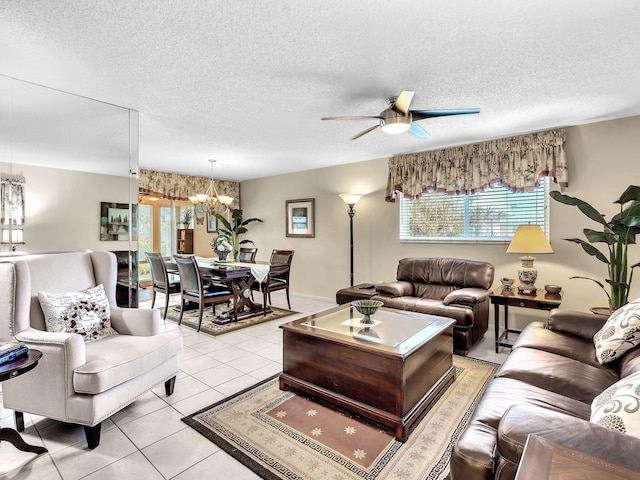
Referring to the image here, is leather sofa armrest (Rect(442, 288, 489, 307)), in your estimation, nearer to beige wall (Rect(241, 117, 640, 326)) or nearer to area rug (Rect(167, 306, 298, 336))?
beige wall (Rect(241, 117, 640, 326))

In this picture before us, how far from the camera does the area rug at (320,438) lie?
1729 mm

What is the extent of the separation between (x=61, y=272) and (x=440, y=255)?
168 inches

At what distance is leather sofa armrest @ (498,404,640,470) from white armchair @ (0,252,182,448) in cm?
202

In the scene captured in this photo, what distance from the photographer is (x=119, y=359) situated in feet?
6.66

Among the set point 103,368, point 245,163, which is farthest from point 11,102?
point 245,163

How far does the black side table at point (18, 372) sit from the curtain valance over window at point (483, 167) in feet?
14.4

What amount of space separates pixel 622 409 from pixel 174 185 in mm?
6765

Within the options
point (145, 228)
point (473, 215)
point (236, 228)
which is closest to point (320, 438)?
point (473, 215)

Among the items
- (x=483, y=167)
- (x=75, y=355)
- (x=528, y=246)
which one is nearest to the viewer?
(x=75, y=355)

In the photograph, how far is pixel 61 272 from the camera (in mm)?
2463

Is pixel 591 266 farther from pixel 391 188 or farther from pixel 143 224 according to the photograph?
pixel 143 224

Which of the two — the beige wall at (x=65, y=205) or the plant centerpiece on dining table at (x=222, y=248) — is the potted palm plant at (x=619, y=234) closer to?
the plant centerpiece on dining table at (x=222, y=248)

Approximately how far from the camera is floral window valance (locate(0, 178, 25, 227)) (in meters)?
2.78

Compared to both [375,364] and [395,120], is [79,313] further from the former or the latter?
[395,120]
